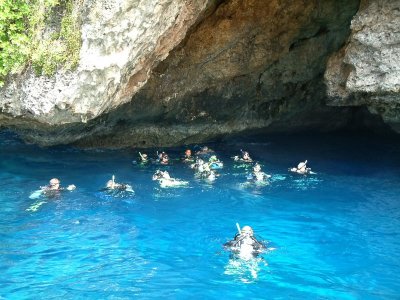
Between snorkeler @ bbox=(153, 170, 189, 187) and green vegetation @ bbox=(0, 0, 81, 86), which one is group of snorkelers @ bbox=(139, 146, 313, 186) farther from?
green vegetation @ bbox=(0, 0, 81, 86)

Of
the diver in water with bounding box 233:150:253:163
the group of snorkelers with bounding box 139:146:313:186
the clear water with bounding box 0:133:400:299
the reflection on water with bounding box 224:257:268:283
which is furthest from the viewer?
the diver in water with bounding box 233:150:253:163

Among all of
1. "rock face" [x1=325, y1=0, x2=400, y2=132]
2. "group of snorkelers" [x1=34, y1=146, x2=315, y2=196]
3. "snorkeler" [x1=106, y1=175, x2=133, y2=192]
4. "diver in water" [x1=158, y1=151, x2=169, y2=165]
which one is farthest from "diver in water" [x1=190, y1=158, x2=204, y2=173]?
"rock face" [x1=325, y1=0, x2=400, y2=132]

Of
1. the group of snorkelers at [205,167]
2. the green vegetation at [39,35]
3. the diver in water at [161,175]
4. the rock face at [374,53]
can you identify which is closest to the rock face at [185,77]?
the green vegetation at [39,35]

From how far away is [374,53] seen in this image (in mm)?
14547

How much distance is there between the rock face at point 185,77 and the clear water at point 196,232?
254cm

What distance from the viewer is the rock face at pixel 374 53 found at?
46.2ft

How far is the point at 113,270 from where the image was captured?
32.3ft

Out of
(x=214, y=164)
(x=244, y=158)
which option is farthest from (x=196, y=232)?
(x=244, y=158)

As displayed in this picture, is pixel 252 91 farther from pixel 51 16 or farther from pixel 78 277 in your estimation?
pixel 78 277

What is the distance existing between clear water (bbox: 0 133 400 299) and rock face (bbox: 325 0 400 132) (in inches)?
131

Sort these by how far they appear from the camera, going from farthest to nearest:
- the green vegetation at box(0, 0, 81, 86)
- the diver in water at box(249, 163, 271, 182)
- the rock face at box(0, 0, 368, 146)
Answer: the diver in water at box(249, 163, 271, 182), the rock face at box(0, 0, 368, 146), the green vegetation at box(0, 0, 81, 86)

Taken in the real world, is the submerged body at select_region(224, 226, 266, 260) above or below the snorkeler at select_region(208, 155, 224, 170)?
below

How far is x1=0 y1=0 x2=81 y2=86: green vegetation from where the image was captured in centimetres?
1166

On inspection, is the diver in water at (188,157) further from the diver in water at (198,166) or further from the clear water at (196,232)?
the diver in water at (198,166)
